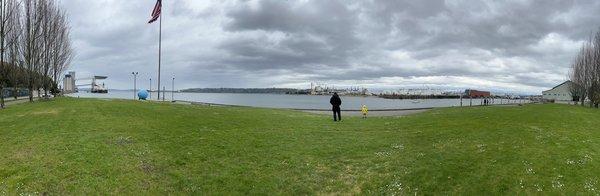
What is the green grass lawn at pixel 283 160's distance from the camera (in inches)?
552

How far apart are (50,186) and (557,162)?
15.8 metres

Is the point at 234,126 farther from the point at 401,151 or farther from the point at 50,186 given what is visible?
the point at 50,186

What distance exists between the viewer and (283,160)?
57.8 ft

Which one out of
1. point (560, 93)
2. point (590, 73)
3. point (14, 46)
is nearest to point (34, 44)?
point (14, 46)

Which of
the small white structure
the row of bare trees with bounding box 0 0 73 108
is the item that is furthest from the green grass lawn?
the small white structure

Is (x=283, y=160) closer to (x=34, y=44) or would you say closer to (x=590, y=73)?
(x=34, y=44)

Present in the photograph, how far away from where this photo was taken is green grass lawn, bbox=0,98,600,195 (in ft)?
46.0

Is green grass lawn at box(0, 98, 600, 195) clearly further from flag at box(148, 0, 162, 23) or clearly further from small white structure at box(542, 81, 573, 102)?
small white structure at box(542, 81, 573, 102)

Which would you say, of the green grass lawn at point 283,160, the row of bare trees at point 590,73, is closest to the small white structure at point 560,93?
the row of bare trees at point 590,73

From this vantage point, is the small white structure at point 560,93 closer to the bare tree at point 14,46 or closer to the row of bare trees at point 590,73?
the row of bare trees at point 590,73

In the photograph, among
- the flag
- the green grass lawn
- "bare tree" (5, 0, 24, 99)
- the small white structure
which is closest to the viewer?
the green grass lawn

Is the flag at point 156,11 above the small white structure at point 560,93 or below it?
above

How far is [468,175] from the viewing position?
14.8 metres

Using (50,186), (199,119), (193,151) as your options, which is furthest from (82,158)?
(199,119)
